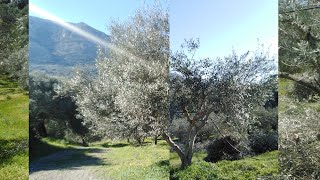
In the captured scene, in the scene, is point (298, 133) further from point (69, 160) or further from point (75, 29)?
point (75, 29)

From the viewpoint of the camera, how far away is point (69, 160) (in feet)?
28.8

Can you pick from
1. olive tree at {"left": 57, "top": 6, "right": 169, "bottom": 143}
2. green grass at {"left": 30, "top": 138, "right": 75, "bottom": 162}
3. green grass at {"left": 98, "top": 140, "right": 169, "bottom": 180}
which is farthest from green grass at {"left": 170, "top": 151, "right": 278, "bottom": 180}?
green grass at {"left": 30, "top": 138, "right": 75, "bottom": 162}

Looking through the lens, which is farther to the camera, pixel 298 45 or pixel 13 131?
pixel 298 45

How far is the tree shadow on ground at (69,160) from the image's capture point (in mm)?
8609

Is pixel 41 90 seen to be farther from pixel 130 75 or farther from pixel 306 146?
pixel 306 146

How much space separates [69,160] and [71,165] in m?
0.10

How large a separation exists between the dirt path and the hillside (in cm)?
148

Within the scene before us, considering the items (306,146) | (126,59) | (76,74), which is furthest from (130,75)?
(306,146)

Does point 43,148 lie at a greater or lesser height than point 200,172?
greater

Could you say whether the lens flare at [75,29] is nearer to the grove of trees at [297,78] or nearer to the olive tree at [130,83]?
the olive tree at [130,83]

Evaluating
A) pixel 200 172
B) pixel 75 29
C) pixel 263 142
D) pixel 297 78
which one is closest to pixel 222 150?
pixel 200 172

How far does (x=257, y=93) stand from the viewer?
9.44 meters

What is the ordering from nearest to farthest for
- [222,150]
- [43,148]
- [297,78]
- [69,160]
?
[43,148], [69,160], [297,78], [222,150]

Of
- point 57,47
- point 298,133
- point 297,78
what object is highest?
point 57,47
